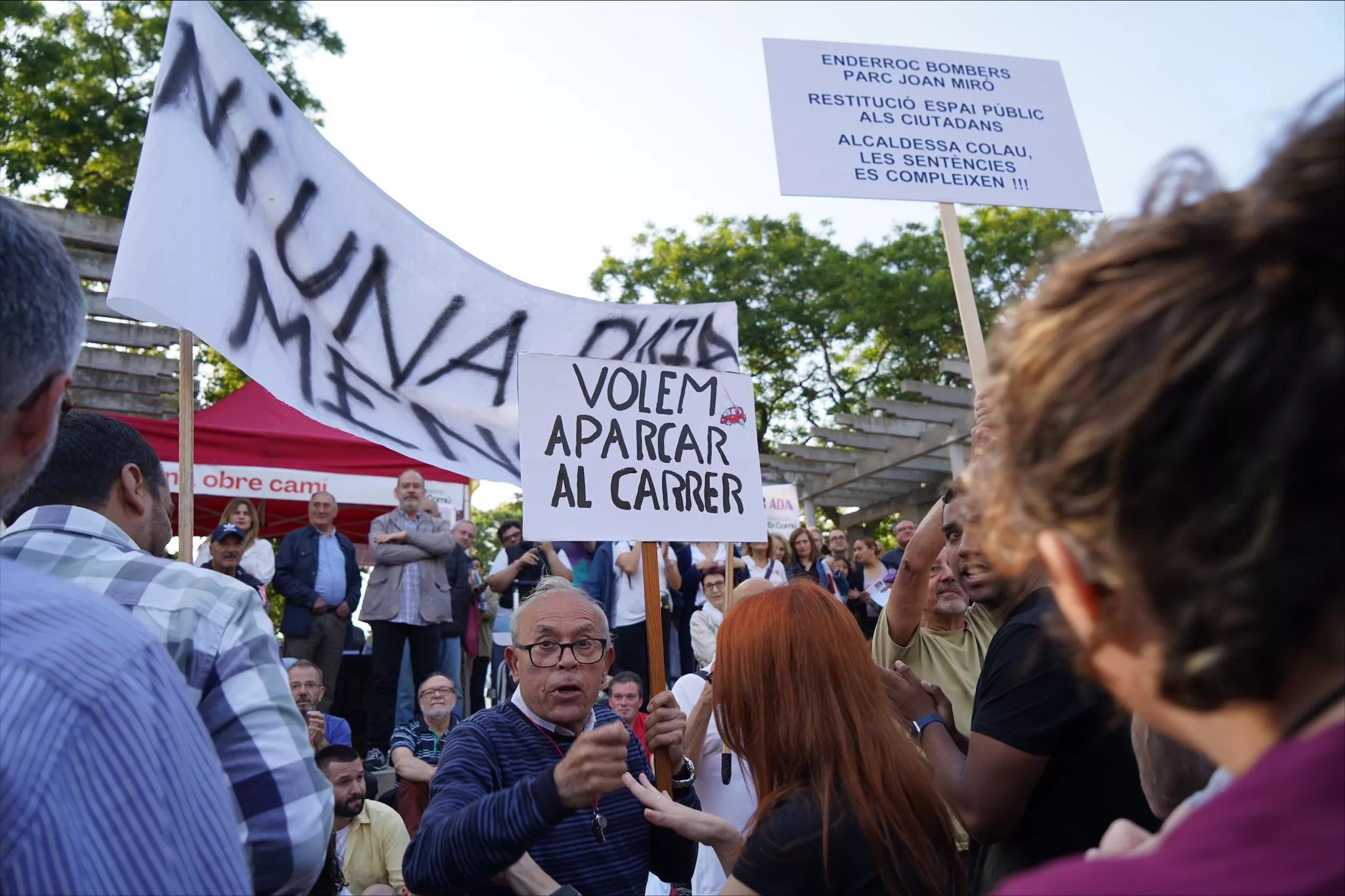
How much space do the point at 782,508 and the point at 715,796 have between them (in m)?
10.7

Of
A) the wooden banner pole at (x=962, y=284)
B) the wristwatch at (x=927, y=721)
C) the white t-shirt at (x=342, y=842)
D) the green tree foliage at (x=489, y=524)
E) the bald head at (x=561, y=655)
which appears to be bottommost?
the white t-shirt at (x=342, y=842)

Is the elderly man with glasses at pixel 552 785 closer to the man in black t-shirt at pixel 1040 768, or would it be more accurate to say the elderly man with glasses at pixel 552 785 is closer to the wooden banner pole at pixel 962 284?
the man in black t-shirt at pixel 1040 768

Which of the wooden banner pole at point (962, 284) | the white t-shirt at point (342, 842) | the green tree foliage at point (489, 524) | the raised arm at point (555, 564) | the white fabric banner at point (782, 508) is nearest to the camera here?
the wooden banner pole at point (962, 284)

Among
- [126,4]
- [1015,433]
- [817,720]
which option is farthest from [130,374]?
[1015,433]

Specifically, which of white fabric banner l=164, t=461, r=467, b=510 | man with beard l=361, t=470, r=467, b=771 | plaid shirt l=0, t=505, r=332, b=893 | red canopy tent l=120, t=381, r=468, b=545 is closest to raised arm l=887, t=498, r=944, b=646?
plaid shirt l=0, t=505, r=332, b=893

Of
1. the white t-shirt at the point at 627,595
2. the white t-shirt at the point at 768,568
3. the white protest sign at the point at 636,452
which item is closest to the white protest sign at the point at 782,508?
the white t-shirt at the point at 768,568

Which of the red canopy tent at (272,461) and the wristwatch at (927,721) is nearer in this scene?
the wristwatch at (927,721)

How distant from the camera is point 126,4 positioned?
64.7 ft

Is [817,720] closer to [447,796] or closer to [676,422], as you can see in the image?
[447,796]

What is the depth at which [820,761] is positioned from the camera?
2338 mm

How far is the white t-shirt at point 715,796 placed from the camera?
3.95 m

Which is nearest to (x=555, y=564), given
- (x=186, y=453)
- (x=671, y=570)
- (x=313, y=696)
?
(x=671, y=570)

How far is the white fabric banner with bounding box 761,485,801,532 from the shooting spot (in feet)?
47.4

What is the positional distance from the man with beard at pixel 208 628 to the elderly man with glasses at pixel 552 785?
0.56 meters
